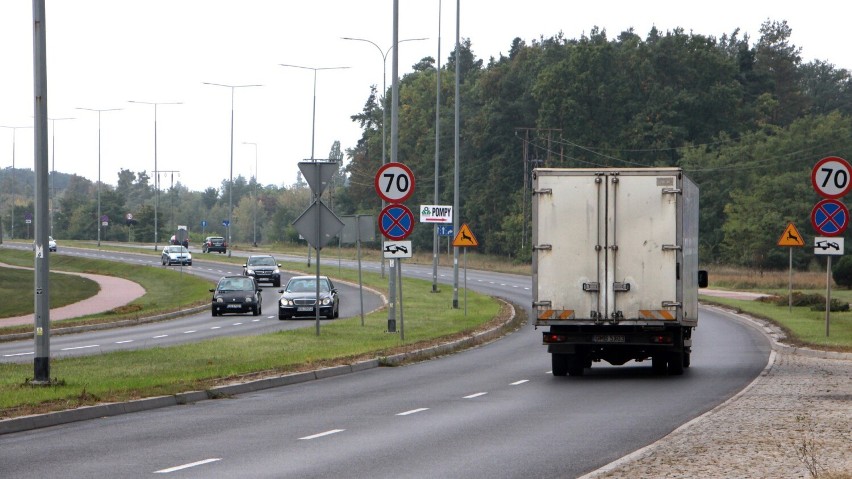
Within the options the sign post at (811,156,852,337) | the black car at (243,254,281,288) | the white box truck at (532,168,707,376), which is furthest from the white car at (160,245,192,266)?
the white box truck at (532,168,707,376)

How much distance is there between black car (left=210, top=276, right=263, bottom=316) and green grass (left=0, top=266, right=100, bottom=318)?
8.21 meters

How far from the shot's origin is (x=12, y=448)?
12.5m

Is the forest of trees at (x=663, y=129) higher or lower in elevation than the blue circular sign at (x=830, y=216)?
higher

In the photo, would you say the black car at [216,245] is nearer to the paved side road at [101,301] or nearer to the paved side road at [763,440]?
the paved side road at [101,301]

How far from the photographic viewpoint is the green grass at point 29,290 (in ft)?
180

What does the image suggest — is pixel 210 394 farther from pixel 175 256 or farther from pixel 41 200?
pixel 175 256

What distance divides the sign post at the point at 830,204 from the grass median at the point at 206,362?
28.2ft

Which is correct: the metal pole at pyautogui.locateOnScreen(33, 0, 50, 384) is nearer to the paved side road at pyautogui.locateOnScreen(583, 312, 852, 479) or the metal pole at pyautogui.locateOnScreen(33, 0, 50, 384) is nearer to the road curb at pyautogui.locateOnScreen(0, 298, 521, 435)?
the road curb at pyautogui.locateOnScreen(0, 298, 521, 435)

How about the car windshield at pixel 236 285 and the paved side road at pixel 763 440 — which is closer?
the paved side road at pixel 763 440

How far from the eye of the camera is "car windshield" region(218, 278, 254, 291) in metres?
48.8

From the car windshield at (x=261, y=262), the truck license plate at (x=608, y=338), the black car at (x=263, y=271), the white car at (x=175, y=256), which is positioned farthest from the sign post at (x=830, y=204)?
→ the white car at (x=175, y=256)

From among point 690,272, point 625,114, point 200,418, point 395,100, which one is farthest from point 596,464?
point 625,114


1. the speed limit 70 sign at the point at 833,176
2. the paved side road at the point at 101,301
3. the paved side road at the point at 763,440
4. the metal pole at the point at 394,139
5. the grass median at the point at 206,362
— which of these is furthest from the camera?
the paved side road at the point at 101,301

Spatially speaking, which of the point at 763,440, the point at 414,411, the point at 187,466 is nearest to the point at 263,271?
the point at 414,411
